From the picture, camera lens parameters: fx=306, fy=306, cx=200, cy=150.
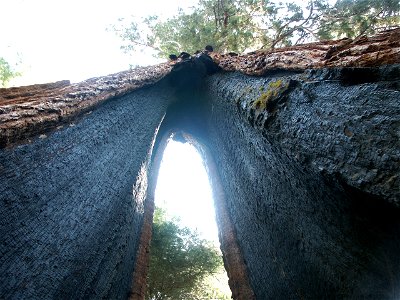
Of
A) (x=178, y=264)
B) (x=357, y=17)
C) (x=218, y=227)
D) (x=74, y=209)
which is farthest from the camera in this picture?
(x=178, y=264)

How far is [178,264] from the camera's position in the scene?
8852mm

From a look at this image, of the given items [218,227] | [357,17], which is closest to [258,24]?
[357,17]

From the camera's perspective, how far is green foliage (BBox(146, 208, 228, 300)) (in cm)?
849

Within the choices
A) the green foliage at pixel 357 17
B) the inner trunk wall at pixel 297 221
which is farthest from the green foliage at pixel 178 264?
the green foliage at pixel 357 17

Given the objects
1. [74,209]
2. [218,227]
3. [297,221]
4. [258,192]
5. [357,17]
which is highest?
[357,17]

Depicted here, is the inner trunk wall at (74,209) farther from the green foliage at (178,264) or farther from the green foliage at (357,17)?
the green foliage at (357,17)

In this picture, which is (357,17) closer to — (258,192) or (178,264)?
(258,192)

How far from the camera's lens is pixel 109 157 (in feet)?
10.4

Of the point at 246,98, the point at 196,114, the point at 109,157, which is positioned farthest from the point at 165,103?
the point at 246,98

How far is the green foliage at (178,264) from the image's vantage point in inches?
334

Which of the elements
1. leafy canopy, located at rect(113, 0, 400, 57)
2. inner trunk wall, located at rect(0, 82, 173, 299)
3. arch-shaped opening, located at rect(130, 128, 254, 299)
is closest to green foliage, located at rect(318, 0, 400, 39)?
leafy canopy, located at rect(113, 0, 400, 57)

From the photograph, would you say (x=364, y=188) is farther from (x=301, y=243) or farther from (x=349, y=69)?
(x=301, y=243)

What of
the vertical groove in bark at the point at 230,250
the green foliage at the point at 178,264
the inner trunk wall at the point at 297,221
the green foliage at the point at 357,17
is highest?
the green foliage at the point at 357,17

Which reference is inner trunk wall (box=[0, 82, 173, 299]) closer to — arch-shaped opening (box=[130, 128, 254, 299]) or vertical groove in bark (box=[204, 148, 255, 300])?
arch-shaped opening (box=[130, 128, 254, 299])
